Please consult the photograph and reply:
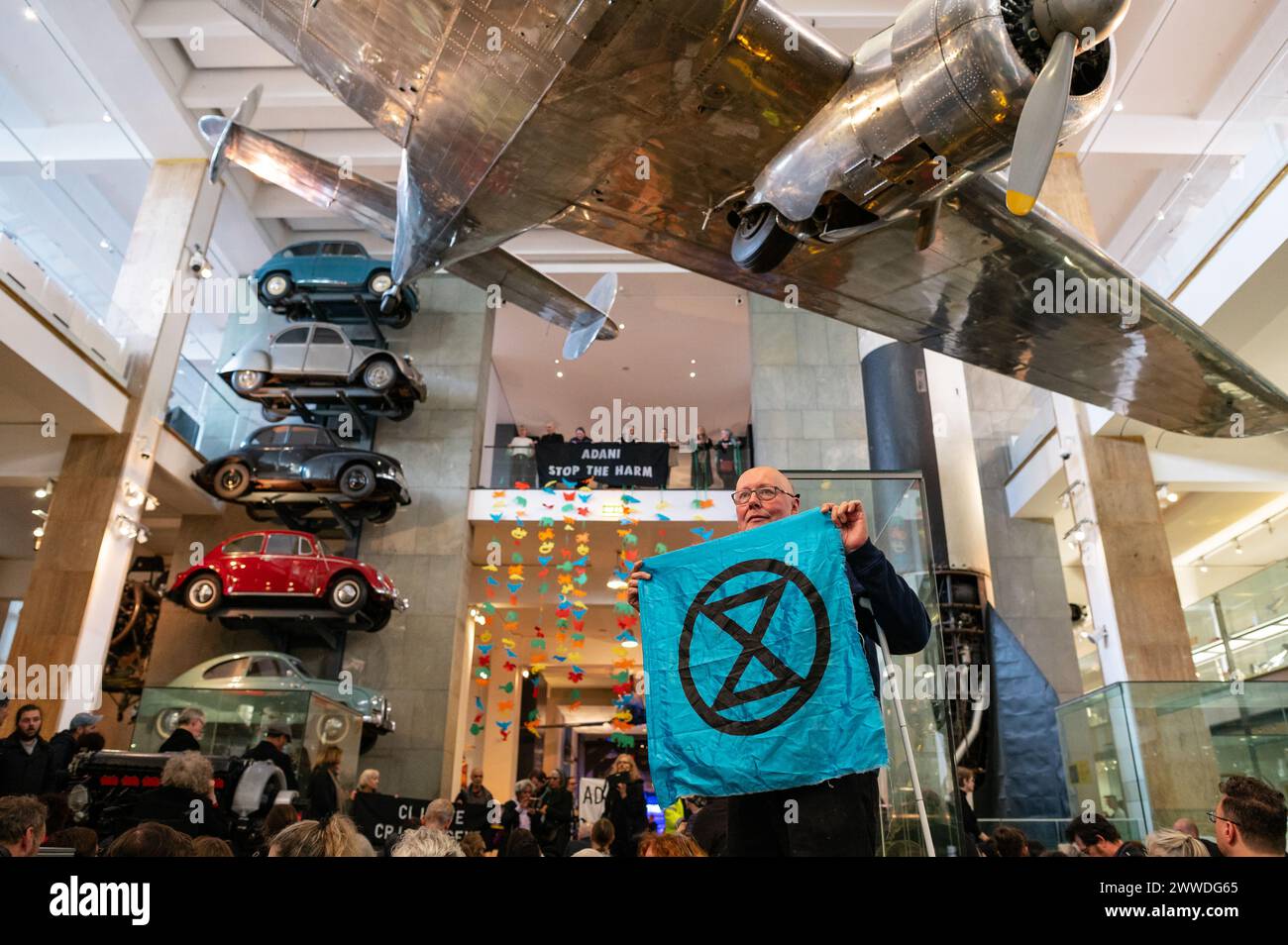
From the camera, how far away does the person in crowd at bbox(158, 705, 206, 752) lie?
23.1 ft

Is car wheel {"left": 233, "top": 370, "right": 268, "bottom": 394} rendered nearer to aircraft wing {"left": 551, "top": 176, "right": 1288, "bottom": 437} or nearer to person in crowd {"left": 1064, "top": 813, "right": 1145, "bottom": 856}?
aircraft wing {"left": 551, "top": 176, "right": 1288, "bottom": 437}

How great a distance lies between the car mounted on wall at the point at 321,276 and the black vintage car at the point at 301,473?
2924mm

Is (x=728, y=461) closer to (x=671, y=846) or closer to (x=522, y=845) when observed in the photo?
(x=522, y=845)

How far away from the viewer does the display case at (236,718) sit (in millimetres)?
8383

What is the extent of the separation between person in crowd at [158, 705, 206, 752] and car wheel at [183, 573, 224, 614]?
190 inches

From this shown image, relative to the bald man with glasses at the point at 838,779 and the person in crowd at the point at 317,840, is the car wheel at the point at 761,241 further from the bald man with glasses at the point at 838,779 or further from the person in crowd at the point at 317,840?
the person in crowd at the point at 317,840

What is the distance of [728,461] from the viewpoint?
50.1 feet

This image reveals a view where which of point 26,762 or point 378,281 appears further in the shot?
point 378,281

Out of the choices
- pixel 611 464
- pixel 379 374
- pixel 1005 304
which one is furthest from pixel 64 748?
pixel 611 464

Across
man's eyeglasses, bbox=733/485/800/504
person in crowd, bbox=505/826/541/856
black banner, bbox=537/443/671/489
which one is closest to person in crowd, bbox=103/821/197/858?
man's eyeglasses, bbox=733/485/800/504

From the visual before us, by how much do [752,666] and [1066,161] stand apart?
1270 centimetres

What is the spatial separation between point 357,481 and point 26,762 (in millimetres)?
6891
